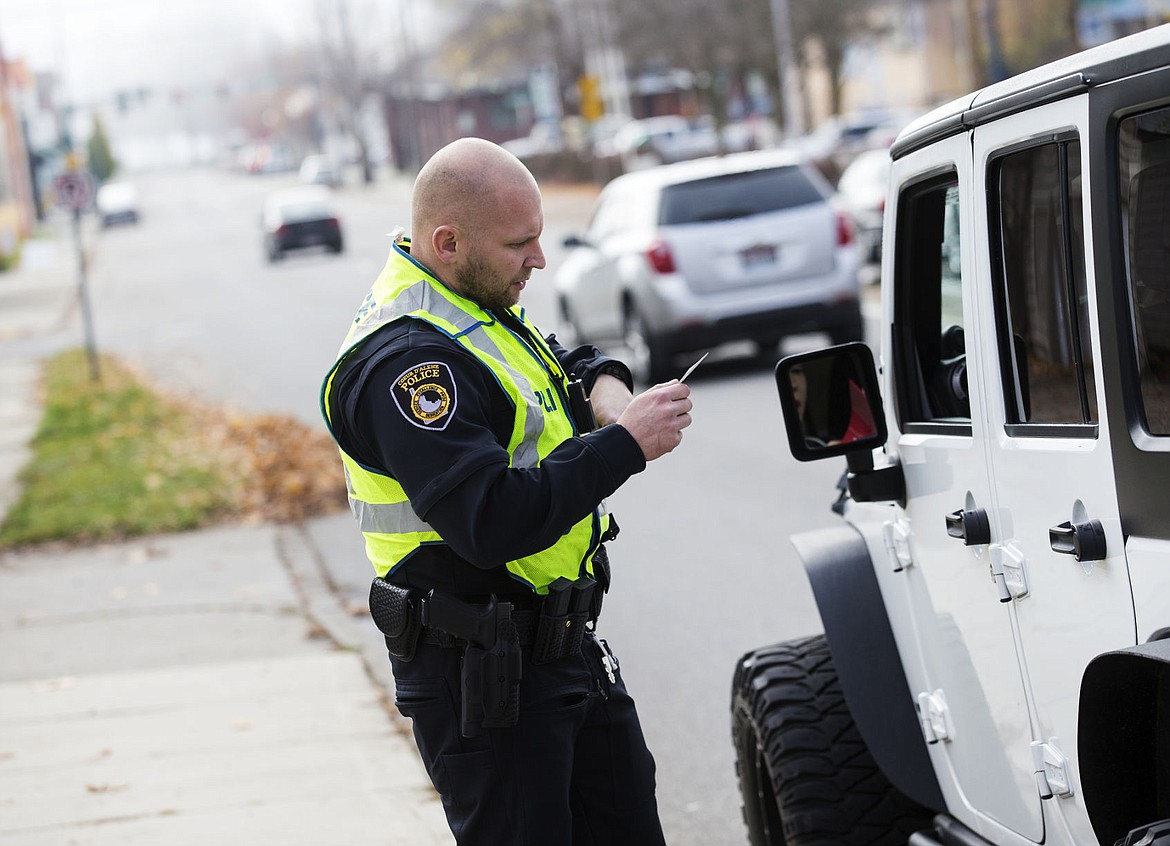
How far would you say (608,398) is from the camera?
10.7ft

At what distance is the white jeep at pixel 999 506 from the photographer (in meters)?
2.42

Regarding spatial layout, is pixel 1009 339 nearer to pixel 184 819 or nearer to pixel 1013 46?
pixel 184 819

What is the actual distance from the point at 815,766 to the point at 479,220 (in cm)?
147

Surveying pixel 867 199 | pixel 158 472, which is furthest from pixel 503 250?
pixel 867 199

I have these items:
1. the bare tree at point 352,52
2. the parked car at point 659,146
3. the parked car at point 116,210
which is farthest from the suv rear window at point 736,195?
the bare tree at point 352,52

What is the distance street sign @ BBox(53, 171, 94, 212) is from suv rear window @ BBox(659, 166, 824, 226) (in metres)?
8.94

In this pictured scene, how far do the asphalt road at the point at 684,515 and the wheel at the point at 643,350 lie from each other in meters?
0.43

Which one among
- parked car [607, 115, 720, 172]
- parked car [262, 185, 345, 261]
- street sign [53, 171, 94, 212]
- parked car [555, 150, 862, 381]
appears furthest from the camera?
parked car [607, 115, 720, 172]

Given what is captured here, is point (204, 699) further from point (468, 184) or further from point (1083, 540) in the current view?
point (1083, 540)

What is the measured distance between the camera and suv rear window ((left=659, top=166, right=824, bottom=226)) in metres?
14.5

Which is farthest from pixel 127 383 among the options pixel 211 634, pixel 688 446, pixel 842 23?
pixel 842 23

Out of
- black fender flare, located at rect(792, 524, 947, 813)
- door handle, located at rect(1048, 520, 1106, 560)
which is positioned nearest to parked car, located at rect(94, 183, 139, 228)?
black fender flare, located at rect(792, 524, 947, 813)

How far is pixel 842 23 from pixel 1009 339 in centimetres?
5465

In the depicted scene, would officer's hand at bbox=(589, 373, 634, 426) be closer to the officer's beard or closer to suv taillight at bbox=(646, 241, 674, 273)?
the officer's beard
